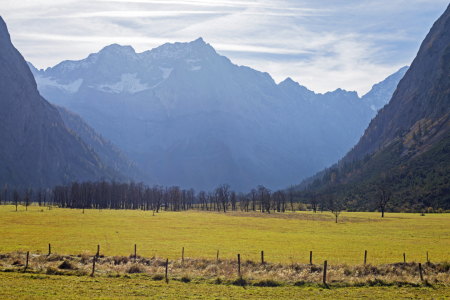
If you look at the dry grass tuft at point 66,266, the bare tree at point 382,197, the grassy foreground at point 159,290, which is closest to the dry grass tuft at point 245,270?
the dry grass tuft at point 66,266

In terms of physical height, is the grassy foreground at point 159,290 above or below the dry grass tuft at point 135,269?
above

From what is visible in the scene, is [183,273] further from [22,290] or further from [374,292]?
[374,292]

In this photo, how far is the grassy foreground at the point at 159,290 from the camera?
2511cm

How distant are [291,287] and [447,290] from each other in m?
12.6

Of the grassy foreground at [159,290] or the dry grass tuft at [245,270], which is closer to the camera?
the grassy foreground at [159,290]

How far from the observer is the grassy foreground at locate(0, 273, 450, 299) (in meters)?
25.1

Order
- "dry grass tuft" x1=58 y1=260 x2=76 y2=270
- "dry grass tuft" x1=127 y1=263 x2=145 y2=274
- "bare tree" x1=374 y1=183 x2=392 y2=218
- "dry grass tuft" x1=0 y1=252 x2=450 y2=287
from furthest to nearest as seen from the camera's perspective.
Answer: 1. "bare tree" x1=374 y1=183 x2=392 y2=218
2. "dry grass tuft" x1=58 y1=260 x2=76 y2=270
3. "dry grass tuft" x1=127 y1=263 x2=145 y2=274
4. "dry grass tuft" x1=0 y1=252 x2=450 y2=287

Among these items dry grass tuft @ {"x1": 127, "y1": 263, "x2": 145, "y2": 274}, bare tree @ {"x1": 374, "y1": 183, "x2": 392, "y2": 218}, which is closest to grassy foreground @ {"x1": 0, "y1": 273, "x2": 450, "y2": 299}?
dry grass tuft @ {"x1": 127, "y1": 263, "x2": 145, "y2": 274}

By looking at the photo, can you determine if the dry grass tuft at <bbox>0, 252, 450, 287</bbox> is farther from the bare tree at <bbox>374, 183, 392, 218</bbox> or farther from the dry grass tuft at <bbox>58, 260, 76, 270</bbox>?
the bare tree at <bbox>374, 183, 392, 218</bbox>

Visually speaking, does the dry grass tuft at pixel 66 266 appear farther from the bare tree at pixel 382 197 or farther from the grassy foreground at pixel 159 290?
the bare tree at pixel 382 197

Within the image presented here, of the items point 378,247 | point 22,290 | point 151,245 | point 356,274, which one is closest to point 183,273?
point 22,290

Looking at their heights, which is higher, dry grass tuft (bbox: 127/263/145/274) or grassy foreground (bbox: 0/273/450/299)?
grassy foreground (bbox: 0/273/450/299)

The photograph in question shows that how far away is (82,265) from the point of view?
35562 millimetres

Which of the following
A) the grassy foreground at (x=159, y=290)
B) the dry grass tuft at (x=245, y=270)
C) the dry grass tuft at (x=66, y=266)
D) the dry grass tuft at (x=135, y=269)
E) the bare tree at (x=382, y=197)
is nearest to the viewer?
the grassy foreground at (x=159, y=290)
